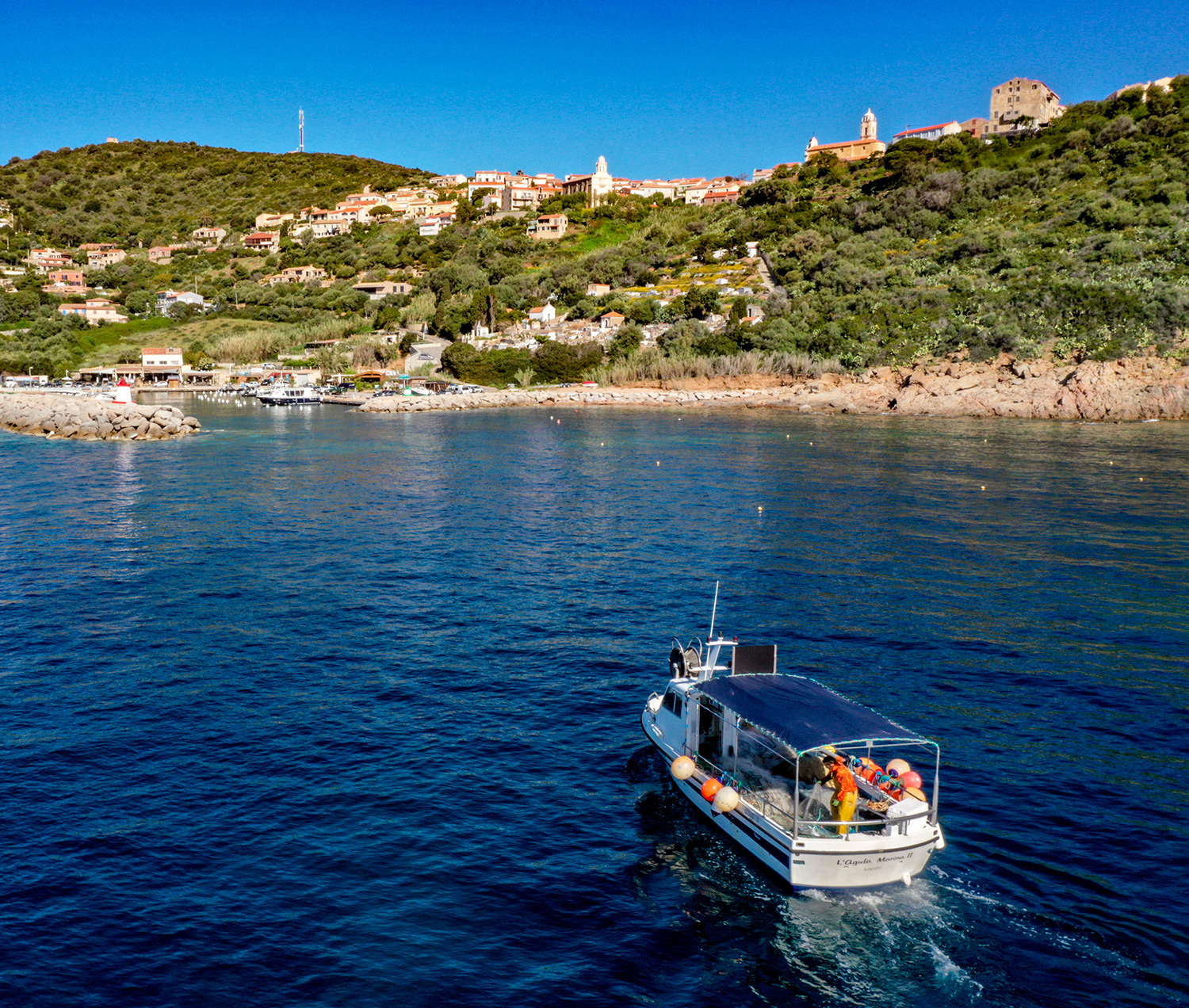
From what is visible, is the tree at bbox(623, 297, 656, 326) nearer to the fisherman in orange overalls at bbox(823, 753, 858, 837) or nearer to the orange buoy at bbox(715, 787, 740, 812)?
the orange buoy at bbox(715, 787, 740, 812)

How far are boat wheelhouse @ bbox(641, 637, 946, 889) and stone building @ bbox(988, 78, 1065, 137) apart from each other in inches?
7917

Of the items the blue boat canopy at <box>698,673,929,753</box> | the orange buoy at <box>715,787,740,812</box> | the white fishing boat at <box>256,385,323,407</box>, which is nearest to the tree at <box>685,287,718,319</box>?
the white fishing boat at <box>256,385,323,407</box>

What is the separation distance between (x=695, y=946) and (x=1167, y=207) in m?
133

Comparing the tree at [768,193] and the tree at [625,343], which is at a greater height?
the tree at [768,193]

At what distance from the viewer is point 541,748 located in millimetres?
22344

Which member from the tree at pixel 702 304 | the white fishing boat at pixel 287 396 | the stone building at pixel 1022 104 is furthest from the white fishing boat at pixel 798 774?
the stone building at pixel 1022 104

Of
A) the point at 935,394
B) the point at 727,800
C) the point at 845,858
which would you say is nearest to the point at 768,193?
the point at 935,394

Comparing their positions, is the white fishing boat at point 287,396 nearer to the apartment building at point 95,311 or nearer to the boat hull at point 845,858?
the apartment building at point 95,311

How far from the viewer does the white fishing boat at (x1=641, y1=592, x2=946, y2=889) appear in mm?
16281

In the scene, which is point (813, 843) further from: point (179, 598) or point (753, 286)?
point (753, 286)

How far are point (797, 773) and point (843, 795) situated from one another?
1123 mm

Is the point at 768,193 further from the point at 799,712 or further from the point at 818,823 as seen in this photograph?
the point at 818,823

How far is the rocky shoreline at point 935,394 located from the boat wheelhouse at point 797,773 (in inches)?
3262

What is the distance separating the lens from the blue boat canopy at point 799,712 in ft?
56.3
